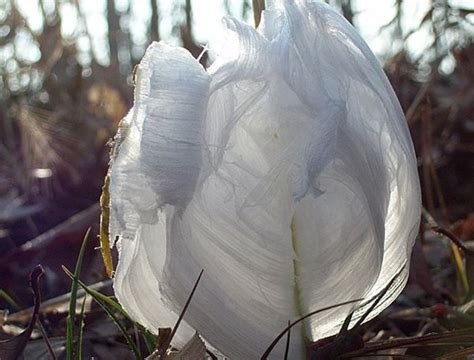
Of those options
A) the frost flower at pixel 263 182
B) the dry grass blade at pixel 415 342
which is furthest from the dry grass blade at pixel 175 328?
the dry grass blade at pixel 415 342

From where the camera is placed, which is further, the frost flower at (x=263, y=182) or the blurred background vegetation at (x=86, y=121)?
the blurred background vegetation at (x=86, y=121)

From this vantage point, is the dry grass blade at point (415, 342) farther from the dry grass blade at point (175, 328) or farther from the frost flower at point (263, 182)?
the dry grass blade at point (175, 328)

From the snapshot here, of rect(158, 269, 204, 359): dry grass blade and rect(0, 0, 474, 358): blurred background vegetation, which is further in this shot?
rect(0, 0, 474, 358): blurred background vegetation

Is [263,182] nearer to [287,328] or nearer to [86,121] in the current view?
[287,328]

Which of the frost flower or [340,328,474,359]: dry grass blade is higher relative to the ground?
the frost flower

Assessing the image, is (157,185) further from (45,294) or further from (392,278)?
(45,294)

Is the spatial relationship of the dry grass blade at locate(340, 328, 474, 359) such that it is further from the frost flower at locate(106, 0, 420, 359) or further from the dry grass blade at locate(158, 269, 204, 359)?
the dry grass blade at locate(158, 269, 204, 359)

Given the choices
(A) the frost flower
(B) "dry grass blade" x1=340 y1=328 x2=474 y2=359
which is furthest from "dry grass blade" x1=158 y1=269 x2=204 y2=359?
(B) "dry grass blade" x1=340 y1=328 x2=474 y2=359

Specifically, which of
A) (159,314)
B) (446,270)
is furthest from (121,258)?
(446,270)

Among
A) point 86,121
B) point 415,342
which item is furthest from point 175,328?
point 86,121
